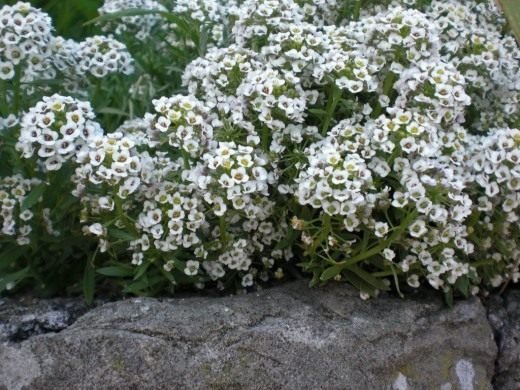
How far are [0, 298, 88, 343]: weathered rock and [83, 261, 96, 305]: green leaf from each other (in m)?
0.06

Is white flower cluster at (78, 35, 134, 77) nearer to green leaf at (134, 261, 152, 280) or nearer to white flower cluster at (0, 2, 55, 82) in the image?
white flower cluster at (0, 2, 55, 82)

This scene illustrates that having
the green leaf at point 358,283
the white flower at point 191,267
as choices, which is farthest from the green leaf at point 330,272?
the white flower at point 191,267

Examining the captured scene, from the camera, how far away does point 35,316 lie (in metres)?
3.04

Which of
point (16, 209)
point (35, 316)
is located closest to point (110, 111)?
point (16, 209)

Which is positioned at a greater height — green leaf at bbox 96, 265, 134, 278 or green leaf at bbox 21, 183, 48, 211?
green leaf at bbox 21, 183, 48, 211

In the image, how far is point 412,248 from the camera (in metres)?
2.97

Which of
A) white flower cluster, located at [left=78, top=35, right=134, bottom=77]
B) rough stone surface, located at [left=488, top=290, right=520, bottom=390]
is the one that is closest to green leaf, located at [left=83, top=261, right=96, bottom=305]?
white flower cluster, located at [left=78, top=35, right=134, bottom=77]

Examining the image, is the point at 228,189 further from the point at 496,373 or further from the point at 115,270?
the point at 496,373

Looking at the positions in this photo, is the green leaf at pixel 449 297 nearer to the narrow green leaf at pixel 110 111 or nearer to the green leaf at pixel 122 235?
the green leaf at pixel 122 235

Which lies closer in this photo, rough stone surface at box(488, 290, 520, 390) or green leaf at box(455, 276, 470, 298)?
green leaf at box(455, 276, 470, 298)

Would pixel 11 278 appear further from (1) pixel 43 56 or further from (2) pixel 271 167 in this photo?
(2) pixel 271 167

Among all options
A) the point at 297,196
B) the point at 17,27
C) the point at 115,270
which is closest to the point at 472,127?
the point at 297,196

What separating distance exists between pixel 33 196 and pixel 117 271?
0.37 m

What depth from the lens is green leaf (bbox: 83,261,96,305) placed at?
121 inches
